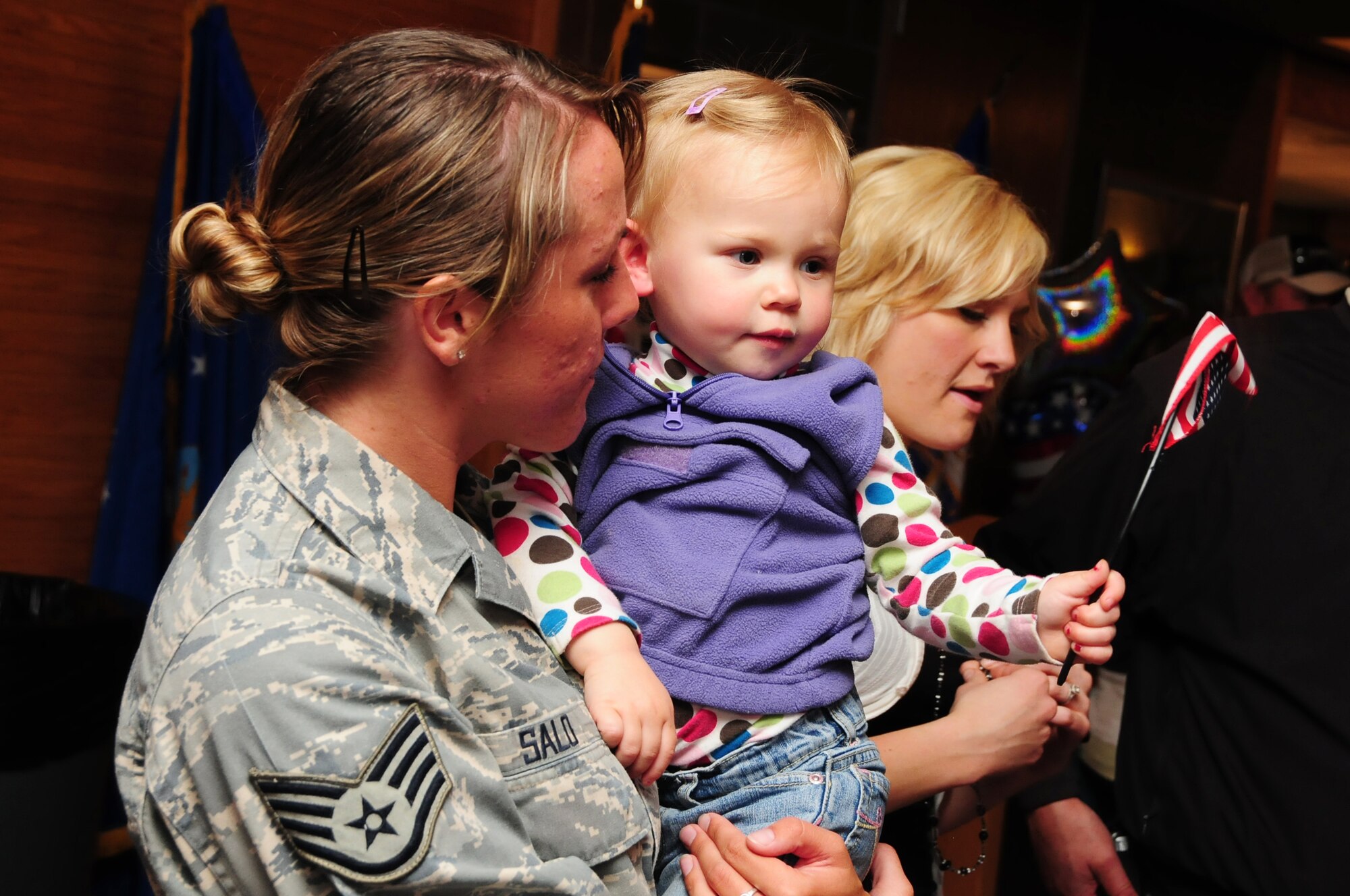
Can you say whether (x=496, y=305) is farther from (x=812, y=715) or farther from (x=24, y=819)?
(x=24, y=819)

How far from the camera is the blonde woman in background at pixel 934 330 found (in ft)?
5.56

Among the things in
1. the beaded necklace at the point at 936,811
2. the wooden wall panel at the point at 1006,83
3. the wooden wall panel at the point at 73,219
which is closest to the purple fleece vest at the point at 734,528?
the beaded necklace at the point at 936,811

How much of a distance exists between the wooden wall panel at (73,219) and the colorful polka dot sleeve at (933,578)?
1.73 metres

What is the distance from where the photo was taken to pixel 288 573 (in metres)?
0.93

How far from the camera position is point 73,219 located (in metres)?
2.51

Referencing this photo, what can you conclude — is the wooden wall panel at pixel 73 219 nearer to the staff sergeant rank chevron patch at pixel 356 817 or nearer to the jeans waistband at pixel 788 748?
the jeans waistband at pixel 788 748

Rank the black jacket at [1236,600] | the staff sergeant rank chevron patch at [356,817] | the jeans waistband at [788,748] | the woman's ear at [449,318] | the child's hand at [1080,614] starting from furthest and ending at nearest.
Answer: the black jacket at [1236,600], the jeans waistband at [788,748], the child's hand at [1080,614], the woman's ear at [449,318], the staff sergeant rank chevron patch at [356,817]

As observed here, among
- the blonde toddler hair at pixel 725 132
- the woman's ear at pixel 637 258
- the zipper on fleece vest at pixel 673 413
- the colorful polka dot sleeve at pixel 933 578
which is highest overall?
the blonde toddler hair at pixel 725 132

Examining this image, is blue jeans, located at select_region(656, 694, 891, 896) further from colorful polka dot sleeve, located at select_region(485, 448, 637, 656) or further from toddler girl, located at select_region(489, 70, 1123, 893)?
colorful polka dot sleeve, located at select_region(485, 448, 637, 656)

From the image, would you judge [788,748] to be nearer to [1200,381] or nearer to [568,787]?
[568,787]

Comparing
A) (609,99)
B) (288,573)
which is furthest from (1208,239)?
(288,573)

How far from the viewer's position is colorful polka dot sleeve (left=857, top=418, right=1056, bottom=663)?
1.26 metres

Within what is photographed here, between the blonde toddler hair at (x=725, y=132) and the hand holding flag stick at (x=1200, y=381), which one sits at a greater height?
the blonde toddler hair at (x=725, y=132)

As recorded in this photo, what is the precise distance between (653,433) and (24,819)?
1.37 metres
